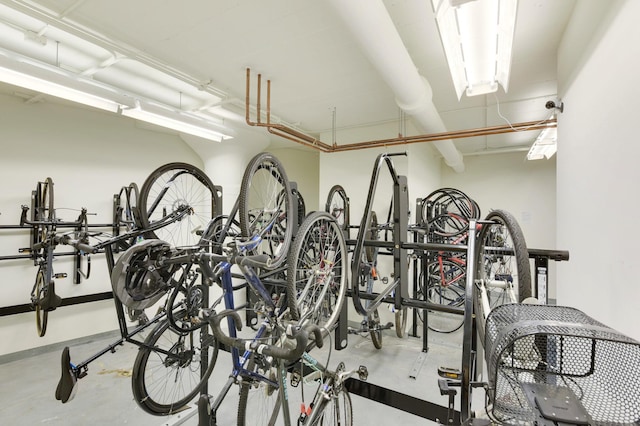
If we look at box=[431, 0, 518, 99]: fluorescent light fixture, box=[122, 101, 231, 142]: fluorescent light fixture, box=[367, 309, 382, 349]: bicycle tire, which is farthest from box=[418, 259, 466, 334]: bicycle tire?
box=[122, 101, 231, 142]: fluorescent light fixture

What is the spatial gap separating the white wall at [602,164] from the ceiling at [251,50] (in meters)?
0.59

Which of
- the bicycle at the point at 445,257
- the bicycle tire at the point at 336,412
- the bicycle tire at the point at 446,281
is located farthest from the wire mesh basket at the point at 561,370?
the bicycle tire at the point at 446,281

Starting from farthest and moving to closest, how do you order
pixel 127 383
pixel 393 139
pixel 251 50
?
Answer: pixel 393 139 < pixel 127 383 < pixel 251 50

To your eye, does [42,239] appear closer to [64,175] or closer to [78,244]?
[64,175]

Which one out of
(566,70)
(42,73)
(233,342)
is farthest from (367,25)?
(42,73)

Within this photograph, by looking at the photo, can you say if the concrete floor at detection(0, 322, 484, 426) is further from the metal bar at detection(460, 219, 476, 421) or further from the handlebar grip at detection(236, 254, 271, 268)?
the handlebar grip at detection(236, 254, 271, 268)

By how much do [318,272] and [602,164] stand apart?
1695mm

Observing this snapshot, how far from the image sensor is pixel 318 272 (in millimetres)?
1860

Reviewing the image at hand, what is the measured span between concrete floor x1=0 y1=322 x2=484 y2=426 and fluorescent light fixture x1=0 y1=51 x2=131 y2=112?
277cm

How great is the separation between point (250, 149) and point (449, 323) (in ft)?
15.0

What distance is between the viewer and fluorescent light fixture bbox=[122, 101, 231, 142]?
294 cm

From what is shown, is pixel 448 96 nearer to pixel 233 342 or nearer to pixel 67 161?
pixel 233 342

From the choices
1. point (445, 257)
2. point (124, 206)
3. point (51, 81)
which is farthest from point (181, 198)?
point (445, 257)

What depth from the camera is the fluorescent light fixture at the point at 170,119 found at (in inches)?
116
